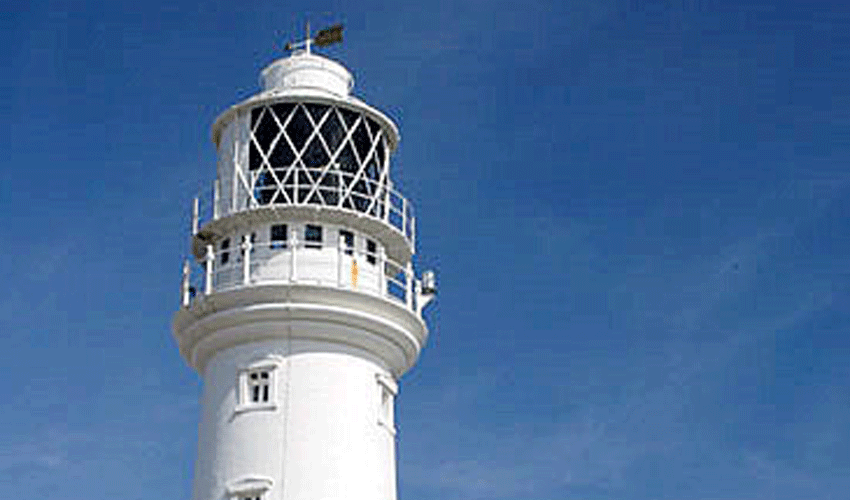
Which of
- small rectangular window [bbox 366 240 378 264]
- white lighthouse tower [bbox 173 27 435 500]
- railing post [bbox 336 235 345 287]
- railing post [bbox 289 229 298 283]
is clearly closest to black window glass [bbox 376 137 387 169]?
white lighthouse tower [bbox 173 27 435 500]

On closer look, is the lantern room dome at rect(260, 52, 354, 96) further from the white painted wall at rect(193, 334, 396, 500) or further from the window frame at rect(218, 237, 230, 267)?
the white painted wall at rect(193, 334, 396, 500)

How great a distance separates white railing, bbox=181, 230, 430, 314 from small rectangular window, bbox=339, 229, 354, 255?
0.02m

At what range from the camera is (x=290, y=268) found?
3059 centimetres

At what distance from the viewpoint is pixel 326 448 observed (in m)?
29.5

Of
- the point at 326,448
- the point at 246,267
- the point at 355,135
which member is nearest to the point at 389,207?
the point at 355,135

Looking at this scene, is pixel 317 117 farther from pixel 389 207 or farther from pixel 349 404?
pixel 349 404

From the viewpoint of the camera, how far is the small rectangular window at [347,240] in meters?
31.4

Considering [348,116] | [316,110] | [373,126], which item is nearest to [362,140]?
[373,126]

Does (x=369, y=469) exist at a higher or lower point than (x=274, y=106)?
lower

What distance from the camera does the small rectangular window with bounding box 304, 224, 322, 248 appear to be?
31.1 m

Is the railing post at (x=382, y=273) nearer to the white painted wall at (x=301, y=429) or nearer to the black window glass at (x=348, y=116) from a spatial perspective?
the white painted wall at (x=301, y=429)

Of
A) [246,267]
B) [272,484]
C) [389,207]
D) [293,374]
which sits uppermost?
[389,207]

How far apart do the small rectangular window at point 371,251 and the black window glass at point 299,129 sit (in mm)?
2543

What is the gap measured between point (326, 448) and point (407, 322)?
3.46 metres
